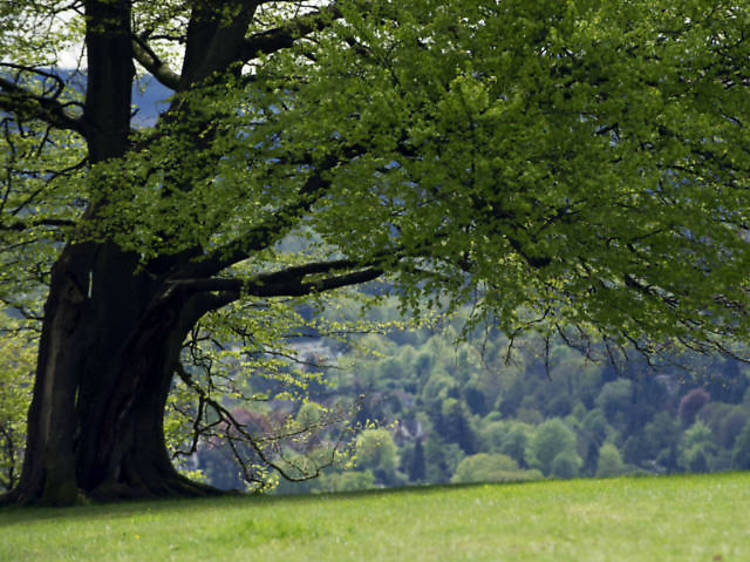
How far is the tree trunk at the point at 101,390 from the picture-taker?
19047 millimetres

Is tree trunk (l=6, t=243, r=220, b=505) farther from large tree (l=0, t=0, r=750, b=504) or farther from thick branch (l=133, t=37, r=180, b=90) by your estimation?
thick branch (l=133, t=37, r=180, b=90)

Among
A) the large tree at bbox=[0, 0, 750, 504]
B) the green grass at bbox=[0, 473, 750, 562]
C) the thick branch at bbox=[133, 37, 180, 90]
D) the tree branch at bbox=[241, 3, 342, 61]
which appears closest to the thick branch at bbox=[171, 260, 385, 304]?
the large tree at bbox=[0, 0, 750, 504]

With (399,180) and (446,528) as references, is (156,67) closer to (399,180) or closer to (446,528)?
(399,180)

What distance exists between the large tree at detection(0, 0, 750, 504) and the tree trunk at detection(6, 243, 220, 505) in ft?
0.16

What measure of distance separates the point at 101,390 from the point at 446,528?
37.5 ft

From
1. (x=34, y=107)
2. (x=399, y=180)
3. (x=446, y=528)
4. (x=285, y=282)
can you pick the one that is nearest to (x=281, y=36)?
(x=34, y=107)

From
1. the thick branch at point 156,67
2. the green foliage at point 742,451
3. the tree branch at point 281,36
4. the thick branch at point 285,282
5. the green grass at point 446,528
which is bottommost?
the green grass at point 446,528

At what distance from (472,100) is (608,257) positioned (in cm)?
328

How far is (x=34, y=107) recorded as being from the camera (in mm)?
21281

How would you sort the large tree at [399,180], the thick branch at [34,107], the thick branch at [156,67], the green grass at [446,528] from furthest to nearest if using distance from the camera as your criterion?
the thick branch at [156,67] < the thick branch at [34,107] < the large tree at [399,180] < the green grass at [446,528]

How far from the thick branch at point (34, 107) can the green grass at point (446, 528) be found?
9393 mm

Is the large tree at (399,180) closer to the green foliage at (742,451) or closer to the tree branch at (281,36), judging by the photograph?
the tree branch at (281,36)

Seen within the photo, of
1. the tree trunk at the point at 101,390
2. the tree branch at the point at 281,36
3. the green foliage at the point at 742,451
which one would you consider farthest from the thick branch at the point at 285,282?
the green foliage at the point at 742,451

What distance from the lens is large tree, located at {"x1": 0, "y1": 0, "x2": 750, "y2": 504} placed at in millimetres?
15562
